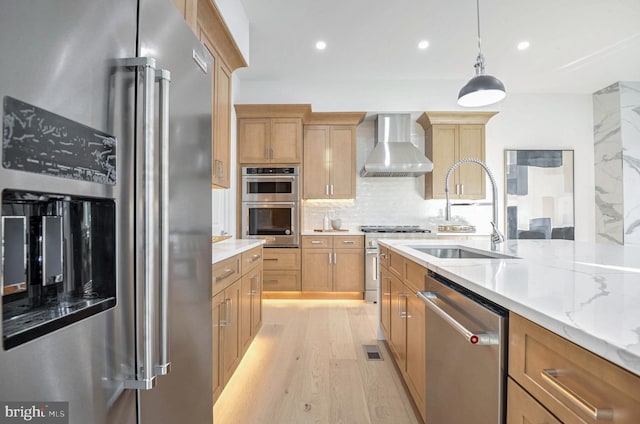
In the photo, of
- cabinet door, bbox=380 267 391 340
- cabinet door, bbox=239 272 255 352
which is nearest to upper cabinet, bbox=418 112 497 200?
cabinet door, bbox=380 267 391 340

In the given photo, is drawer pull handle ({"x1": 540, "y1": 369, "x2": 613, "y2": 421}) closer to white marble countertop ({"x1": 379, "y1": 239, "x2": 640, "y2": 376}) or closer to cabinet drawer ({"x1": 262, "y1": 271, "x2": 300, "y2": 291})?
white marble countertop ({"x1": 379, "y1": 239, "x2": 640, "y2": 376})

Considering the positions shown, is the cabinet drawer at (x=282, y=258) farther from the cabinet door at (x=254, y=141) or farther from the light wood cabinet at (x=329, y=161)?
the cabinet door at (x=254, y=141)

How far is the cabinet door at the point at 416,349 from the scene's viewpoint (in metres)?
1.47

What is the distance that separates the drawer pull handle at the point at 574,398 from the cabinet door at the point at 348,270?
3469mm

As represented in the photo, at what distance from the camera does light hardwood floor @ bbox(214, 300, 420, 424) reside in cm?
170

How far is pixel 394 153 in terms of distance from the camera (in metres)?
4.27

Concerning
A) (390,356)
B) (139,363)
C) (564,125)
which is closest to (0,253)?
(139,363)

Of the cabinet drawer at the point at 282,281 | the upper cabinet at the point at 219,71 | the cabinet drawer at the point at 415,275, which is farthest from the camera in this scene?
the cabinet drawer at the point at 282,281

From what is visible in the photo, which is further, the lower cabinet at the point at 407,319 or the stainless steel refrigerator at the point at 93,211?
the lower cabinet at the point at 407,319

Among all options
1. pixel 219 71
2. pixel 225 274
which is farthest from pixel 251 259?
pixel 219 71

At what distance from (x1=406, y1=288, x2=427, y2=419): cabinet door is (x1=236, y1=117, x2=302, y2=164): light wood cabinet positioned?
113 inches

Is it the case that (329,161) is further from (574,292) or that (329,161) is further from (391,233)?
(574,292)

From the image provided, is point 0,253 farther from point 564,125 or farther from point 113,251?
point 564,125

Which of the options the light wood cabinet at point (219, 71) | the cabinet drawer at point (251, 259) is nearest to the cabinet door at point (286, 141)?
the light wood cabinet at point (219, 71)
